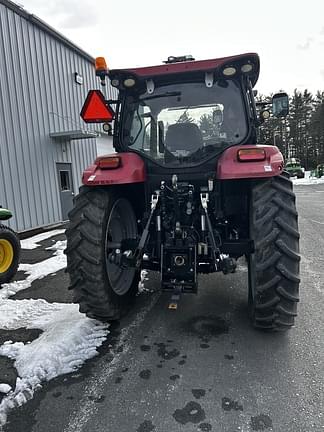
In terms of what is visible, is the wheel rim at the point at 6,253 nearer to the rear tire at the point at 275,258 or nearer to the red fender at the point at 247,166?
the red fender at the point at 247,166

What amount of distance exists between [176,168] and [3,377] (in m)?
2.25

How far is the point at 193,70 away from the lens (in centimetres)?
319

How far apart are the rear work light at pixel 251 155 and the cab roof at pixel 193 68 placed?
29.0 inches

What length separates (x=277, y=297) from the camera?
284 cm

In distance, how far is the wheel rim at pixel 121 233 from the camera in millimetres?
3537

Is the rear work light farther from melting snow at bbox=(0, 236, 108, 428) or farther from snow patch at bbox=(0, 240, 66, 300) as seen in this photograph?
snow patch at bbox=(0, 240, 66, 300)

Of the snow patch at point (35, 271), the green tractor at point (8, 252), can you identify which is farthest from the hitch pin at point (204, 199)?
the green tractor at point (8, 252)

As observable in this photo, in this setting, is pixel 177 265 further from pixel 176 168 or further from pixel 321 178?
pixel 321 178

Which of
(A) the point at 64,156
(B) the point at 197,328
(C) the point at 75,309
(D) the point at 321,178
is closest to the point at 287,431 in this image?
(B) the point at 197,328

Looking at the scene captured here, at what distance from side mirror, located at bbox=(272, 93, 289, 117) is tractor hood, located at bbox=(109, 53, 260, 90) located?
0.32 m

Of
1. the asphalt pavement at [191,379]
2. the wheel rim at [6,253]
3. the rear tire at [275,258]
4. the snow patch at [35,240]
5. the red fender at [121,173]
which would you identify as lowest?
the snow patch at [35,240]

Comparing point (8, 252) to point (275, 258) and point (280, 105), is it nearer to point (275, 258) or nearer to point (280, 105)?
point (275, 258)

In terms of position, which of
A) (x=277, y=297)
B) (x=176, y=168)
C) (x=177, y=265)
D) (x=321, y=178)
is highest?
(x=176, y=168)

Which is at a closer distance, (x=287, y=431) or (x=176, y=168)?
(x=287, y=431)
